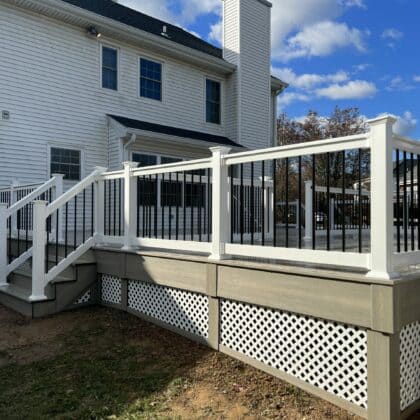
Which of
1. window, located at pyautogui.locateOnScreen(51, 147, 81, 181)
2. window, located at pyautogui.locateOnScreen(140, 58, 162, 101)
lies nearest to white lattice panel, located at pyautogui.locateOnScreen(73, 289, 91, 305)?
window, located at pyautogui.locateOnScreen(51, 147, 81, 181)

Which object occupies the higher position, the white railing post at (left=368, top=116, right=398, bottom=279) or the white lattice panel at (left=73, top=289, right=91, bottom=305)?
the white railing post at (left=368, top=116, right=398, bottom=279)

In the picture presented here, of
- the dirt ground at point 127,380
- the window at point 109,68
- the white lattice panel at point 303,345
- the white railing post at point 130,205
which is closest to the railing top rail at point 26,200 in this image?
the white railing post at point 130,205

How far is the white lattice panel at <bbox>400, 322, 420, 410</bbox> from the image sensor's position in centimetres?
293

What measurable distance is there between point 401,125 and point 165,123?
877 centimetres

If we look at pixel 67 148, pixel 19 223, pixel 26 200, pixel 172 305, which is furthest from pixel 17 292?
pixel 67 148

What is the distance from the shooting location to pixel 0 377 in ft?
11.8

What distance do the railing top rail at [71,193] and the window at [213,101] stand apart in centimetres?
717

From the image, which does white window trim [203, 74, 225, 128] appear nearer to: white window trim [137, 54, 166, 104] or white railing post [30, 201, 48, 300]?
white window trim [137, 54, 166, 104]

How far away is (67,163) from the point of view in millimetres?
9430

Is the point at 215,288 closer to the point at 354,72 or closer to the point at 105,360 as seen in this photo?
the point at 105,360

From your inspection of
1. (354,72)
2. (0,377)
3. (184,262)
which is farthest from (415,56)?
(0,377)

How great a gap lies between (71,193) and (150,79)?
21.8 feet

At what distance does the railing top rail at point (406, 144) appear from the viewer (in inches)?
115

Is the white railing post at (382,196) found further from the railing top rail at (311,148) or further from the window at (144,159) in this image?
the window at (144,159)
